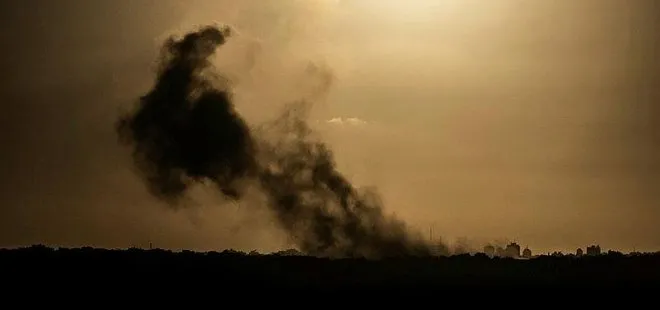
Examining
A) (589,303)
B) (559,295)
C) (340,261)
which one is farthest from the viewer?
(340,261)

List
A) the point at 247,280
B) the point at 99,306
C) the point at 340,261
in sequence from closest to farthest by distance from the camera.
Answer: the point at 99,306, the point at 247,280, the point at 340,261

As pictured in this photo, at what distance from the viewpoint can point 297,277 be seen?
328ft

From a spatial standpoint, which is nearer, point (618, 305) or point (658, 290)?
point (618, 305)

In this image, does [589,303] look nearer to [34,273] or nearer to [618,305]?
[618,305]

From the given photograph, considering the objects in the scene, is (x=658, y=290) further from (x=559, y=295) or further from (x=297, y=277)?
(x=297, y=277)

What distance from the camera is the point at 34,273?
93688mm

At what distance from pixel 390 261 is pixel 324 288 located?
2052 centimetres

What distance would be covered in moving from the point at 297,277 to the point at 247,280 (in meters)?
5.03

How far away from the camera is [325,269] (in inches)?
4122

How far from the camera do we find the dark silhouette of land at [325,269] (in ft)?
317

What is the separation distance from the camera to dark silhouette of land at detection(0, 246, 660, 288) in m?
96.6

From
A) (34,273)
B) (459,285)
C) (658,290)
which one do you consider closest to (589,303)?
(658,290)

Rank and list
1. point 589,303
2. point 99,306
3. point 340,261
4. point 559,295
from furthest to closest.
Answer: point 340,261, point 559,295, point 589,303, point 99,306

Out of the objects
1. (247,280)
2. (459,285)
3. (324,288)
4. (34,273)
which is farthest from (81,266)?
(459,285)
